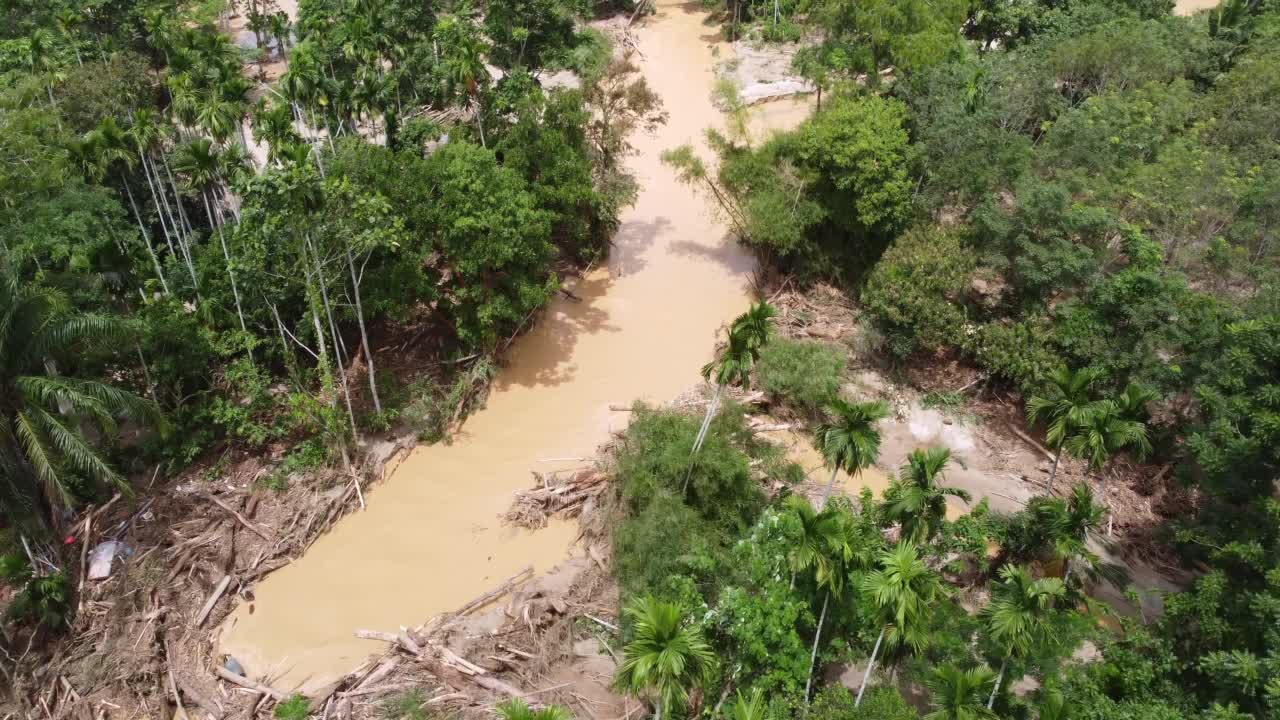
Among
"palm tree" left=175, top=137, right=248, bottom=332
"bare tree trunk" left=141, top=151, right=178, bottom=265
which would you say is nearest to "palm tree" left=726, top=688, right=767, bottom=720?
"palm tree" left=175, top=137, right=248, bottom=332

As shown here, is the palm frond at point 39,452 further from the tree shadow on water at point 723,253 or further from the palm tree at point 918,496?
the tree shadow on water at point 723,253

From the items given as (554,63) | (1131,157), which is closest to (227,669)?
(554,63)

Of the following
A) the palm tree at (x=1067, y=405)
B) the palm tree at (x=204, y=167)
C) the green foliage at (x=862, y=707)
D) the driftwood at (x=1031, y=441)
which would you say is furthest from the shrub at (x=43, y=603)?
the driftwood at (x=1031, y=441)

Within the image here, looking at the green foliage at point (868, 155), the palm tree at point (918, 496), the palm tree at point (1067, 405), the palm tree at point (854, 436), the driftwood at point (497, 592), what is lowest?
the driftwood at point (497, 592)

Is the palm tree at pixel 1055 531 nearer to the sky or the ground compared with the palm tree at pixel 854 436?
nearer to the ground

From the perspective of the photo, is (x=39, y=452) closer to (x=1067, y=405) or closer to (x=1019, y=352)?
(x=1067, y=405)

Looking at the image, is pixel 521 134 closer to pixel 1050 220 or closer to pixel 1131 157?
pixel 1050 220

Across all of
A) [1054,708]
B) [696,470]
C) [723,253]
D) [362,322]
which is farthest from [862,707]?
[723,253]
